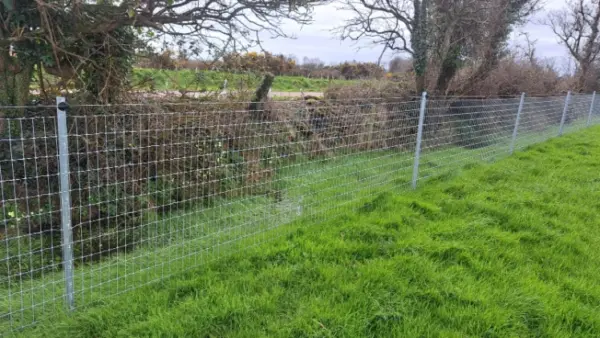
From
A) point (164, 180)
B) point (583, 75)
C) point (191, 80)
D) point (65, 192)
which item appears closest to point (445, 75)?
point (191, 80)

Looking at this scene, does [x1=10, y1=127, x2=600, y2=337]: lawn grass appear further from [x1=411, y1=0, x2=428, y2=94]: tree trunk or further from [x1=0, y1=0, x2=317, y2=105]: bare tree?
[x1=411, y1=0, x2=428, y2=94]: tree trunk

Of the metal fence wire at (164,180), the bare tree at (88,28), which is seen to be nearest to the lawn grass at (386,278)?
the metal fence wire at (164,180)

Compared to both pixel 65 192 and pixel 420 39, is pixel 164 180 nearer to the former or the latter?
pixel 65 192

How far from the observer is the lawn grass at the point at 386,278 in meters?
2.55

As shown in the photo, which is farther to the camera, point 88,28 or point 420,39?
point 420,39

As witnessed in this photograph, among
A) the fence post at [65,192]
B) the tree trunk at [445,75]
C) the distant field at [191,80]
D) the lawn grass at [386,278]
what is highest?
the tree trunk at [445,75]

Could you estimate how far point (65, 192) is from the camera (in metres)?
2.49

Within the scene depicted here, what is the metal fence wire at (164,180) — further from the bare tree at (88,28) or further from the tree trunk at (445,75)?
the tree trunk at (445,75)

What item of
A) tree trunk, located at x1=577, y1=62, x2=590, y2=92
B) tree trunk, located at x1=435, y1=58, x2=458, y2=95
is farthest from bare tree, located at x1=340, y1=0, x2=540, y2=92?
tree trunk, located at x1=577, y1=62, x2=590, y2=92

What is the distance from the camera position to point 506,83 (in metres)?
12.4

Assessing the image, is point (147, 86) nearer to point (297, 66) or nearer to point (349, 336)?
point (349, 336)

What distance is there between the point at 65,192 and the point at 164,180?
68.2 inches

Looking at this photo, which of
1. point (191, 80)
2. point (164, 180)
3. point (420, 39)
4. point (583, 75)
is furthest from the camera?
point (583, 75)

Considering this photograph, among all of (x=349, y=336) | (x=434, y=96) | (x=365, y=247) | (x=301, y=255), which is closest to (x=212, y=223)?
(x=301, y=255)
